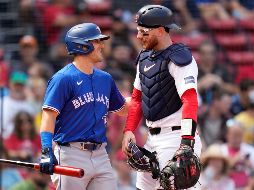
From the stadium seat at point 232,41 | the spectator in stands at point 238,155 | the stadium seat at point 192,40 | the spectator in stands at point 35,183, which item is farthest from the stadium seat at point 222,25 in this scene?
the spectator in stands at point 35,183

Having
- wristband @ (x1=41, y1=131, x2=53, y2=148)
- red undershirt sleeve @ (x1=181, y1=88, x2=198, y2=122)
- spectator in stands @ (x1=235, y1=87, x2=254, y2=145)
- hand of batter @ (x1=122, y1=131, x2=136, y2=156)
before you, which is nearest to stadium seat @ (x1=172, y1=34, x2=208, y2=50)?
spectator in stands @ (x1=235, y1=87, x2=254, y2=145)

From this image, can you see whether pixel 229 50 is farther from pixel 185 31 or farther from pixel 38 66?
pixel 38 66

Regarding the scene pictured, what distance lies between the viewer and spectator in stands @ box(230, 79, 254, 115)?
40.9ft

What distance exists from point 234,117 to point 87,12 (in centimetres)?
267

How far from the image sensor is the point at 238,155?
11188 mm

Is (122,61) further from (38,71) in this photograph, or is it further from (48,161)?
(48,161)

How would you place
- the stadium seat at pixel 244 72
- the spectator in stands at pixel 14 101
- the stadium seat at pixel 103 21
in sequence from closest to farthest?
the spectator in stands at pixel 14 101 → the stadium seat at pixel 103 21 → the stadium seat at pixel 244 72

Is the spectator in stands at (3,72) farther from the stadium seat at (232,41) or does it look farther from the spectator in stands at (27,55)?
the stadium seat at (232,41)

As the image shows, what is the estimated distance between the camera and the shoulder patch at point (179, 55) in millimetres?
7250

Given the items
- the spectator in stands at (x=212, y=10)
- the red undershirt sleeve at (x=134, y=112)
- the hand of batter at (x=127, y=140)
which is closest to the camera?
the hand of batter at (x=127, y=140)

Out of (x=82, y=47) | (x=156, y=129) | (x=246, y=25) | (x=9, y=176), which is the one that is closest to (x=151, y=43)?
(x=82, y=47)

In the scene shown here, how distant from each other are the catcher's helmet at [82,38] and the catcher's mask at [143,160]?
33.1 inches

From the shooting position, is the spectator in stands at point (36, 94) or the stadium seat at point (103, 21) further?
the stadium seat at point (103, 21)

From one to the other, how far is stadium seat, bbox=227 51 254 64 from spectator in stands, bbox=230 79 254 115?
2307mm
